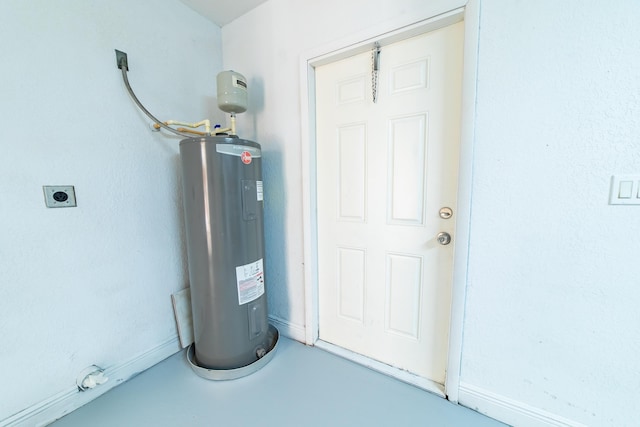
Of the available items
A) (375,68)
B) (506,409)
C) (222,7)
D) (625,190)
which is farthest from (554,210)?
(222,7)

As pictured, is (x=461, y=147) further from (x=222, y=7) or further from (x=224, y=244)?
(x=222, y=7)

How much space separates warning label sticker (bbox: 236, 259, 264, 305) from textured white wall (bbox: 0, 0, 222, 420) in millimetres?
593

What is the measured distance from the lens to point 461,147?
1104 millimetres

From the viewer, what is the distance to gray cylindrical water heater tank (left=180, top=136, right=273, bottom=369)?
129 cm

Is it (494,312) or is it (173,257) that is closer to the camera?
(494,312)

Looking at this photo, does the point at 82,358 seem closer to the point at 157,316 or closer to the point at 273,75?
the point at 157,316

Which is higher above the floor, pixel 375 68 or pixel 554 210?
pixel 375 68

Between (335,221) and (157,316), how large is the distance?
1.33m

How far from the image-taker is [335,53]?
1402mm

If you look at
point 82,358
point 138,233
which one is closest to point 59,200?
point 138,233

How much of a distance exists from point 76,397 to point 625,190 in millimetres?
2620

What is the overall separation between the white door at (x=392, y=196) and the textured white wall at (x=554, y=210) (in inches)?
6.0

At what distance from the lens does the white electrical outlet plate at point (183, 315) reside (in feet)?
5.37

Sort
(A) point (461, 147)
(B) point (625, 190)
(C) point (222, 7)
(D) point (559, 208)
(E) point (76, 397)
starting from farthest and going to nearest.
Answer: (C) point (222, 7) → (E) point (76, 397) → (A) point (461, 147) → (D) point (559, 208) → (B) point (625, 190)
